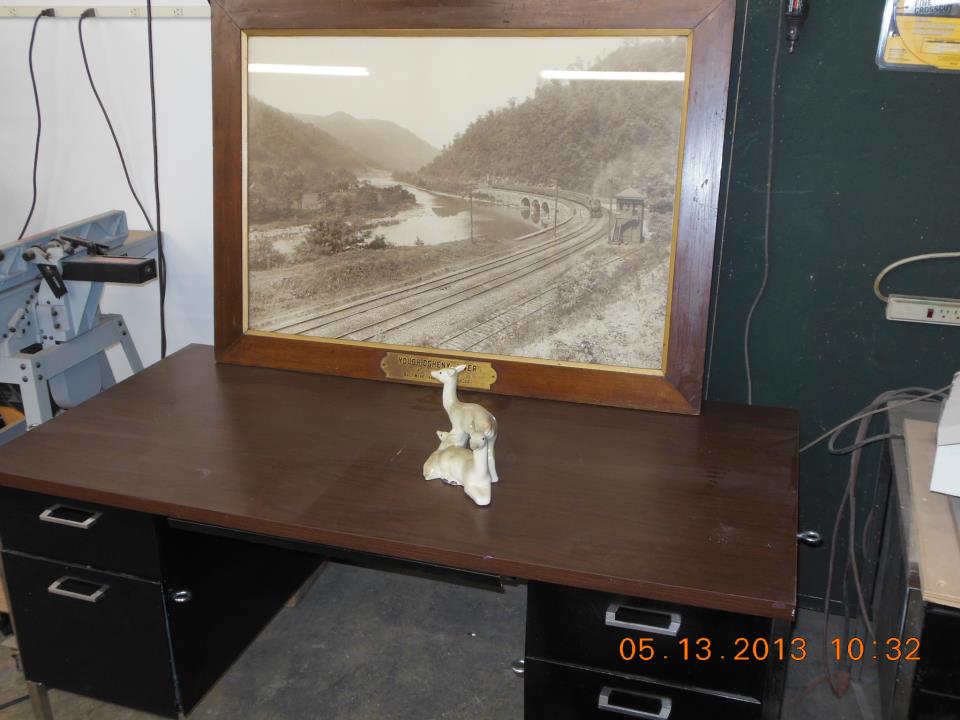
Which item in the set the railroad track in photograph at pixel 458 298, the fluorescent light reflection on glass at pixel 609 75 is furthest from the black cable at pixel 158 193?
the fluorescent light reflection on glass at pixel 609 75

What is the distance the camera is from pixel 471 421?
1.30 metres

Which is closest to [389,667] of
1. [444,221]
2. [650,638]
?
[650,638]

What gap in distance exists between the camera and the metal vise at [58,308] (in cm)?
174

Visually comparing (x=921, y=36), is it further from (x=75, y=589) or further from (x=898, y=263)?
(x=75, y=589)

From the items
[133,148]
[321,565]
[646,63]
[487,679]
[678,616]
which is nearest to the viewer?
[678,616]

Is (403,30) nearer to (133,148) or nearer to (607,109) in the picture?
(607,109)

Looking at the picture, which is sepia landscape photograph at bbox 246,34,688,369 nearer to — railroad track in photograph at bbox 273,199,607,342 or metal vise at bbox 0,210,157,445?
railroad track in photograph at bbox 273,199,607,342

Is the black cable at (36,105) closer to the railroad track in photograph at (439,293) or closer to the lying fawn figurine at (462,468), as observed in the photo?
the railroad track in photograph at (439,293)

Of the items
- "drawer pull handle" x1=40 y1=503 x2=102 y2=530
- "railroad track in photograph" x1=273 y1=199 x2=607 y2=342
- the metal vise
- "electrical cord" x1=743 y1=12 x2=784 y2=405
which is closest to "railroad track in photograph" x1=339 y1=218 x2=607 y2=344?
"railroad track in photograph" x1=273 y1=199 x2=607 y2=342

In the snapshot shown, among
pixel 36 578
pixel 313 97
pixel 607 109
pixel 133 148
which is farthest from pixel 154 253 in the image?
pixel 607 109

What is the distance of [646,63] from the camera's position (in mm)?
1467

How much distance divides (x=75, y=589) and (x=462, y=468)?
72cm

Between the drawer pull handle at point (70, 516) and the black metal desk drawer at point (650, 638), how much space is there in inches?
28.7

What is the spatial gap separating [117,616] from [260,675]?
1.45 feet
